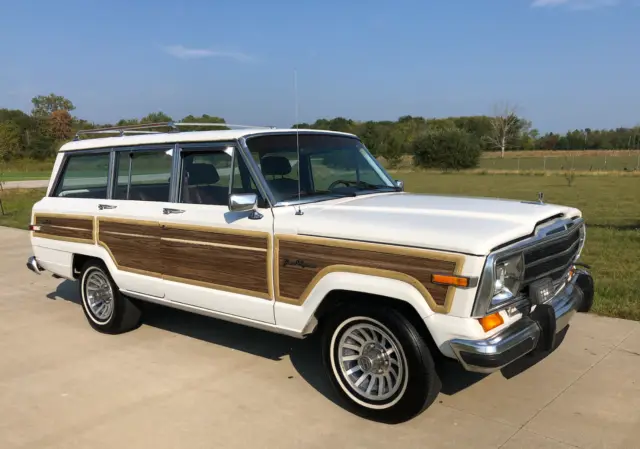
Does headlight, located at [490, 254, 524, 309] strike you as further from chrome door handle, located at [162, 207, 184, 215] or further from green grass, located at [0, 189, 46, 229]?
green grass, located at [0, 189, 46, 229]

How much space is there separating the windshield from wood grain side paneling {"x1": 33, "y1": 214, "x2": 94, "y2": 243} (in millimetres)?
2247

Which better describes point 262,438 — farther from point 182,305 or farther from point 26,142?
point 26,142

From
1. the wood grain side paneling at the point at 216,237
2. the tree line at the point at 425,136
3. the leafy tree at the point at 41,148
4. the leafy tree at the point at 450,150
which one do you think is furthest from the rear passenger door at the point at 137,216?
the leafy tree at the point at 41,148

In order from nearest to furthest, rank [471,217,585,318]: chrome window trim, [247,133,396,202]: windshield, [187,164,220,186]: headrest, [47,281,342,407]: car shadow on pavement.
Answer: [471,217,585,318]: chrome window trim < [247,133,396,202]: windshield < [47,281,342,407]: car shadow on pavement < [187,164,220,186]: headrest

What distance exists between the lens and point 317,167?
16.9 feet

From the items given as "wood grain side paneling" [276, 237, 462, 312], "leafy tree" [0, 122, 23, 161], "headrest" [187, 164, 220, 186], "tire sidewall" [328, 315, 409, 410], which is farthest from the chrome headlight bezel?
"leafy tree" [0, 122, 23, 161]

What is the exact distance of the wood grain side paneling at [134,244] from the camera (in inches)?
202

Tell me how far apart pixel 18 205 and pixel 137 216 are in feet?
57.5

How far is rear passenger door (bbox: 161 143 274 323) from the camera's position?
4.35 m

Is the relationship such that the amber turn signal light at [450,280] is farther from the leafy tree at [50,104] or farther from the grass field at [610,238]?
the leafy tree at [50,104]

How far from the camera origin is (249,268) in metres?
4.40

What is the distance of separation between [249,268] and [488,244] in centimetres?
191

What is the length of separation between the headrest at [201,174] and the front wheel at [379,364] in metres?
1.76

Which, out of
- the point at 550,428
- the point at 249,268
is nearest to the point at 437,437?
the point at 550,428
